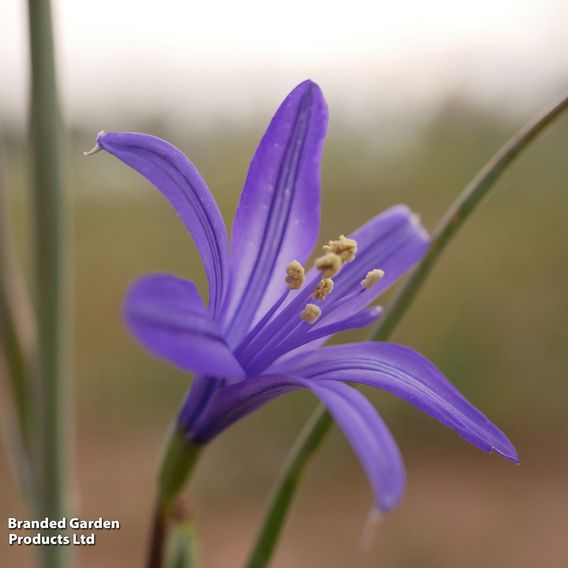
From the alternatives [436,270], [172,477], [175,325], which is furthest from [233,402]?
[436,270]

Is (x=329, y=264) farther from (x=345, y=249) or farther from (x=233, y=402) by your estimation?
(x=233, y=402)

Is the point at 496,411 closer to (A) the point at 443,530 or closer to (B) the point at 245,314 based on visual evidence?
(A) the point at 443,530

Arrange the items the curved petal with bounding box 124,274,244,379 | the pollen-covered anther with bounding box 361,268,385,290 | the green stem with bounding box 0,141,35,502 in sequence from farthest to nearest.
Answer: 1. the green stem with bounding box 0,141,35,502
2. the pollen-covered anther with bounding box 361,268,385,290
3. the curved petal with bounding box 124,274,244,379

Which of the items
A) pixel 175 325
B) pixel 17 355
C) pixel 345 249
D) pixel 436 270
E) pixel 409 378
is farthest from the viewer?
pixel 436 270

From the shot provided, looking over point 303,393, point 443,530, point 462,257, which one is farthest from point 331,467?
point 462,257

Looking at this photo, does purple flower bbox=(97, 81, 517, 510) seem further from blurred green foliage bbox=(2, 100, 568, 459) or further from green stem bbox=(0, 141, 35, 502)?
blurred green foliage bbox=(2, 100, 568, 459)

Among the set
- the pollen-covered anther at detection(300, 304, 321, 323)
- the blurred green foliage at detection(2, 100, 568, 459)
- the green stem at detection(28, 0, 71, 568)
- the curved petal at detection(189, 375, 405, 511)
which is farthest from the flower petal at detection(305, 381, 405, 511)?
the blurred green foliage at detection(2, 100, 568, 459)

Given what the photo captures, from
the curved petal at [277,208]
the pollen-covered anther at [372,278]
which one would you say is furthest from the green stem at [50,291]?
the pollen-covered anther at [372,278]
